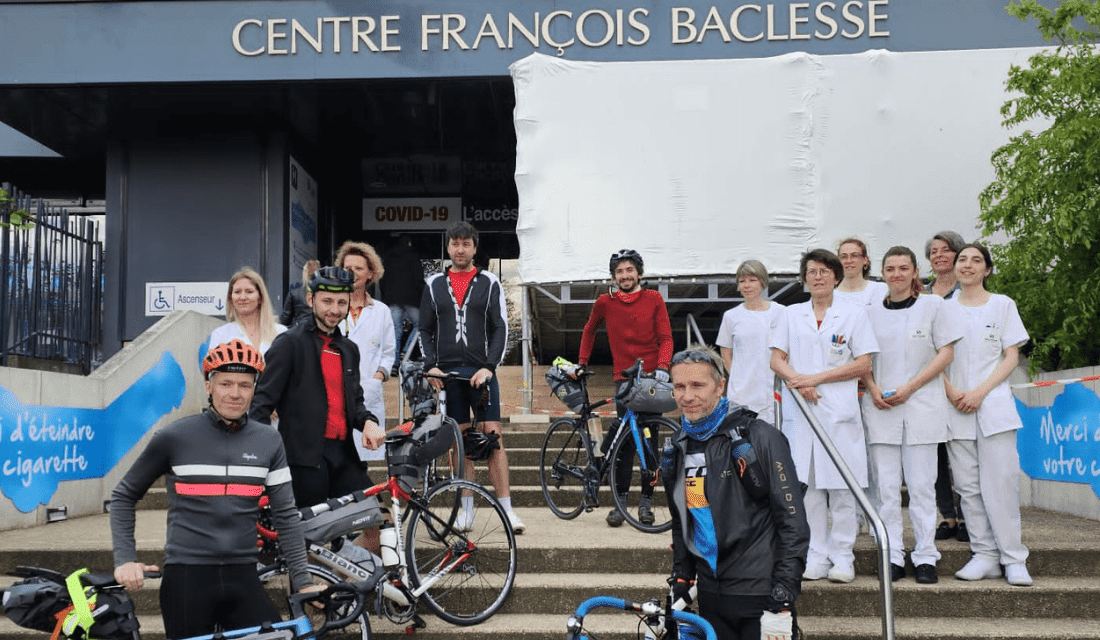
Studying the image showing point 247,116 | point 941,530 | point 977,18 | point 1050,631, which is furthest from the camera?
point 247,116

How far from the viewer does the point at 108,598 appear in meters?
3.42

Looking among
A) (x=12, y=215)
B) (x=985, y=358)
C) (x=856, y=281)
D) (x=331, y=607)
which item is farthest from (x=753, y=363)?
(x=12, y=215)

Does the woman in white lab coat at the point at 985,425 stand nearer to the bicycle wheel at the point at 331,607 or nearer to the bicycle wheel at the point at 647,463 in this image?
the bicycle wheel at the point at 647,463

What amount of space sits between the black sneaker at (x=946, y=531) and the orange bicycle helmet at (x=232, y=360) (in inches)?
177

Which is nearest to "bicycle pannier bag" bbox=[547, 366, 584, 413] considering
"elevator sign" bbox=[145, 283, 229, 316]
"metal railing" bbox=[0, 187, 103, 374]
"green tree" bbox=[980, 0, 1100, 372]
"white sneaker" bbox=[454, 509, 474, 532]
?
"white sneaker" bbox=[454, 509, 474, 532]

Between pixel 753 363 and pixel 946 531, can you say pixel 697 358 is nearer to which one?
pixel 753 363

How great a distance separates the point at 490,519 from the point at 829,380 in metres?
2.04

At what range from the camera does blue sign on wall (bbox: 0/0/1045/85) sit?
40.7ft

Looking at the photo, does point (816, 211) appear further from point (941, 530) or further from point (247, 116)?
point (247, 116)

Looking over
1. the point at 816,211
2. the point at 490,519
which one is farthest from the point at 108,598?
the point at 816,211

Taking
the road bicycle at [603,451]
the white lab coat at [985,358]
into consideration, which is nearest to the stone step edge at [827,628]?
the white lab coat at [985,358]

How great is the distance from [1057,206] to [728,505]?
537cm

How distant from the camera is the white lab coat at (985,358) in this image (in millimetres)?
5484

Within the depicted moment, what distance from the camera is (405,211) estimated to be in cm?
1684
